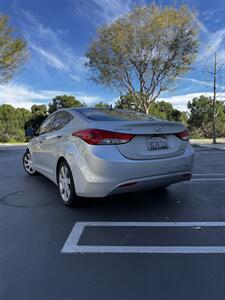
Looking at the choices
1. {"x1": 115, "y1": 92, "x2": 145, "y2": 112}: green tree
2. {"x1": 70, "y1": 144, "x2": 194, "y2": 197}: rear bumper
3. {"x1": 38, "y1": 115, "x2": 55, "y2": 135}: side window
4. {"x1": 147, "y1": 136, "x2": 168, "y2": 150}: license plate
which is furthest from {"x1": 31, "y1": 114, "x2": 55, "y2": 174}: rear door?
{"x1": 115, "y1": 92, "x2": 145, "y2": 112}: green tree

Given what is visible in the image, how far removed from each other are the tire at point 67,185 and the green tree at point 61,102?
4204 cm

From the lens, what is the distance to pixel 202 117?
3594 centimetres

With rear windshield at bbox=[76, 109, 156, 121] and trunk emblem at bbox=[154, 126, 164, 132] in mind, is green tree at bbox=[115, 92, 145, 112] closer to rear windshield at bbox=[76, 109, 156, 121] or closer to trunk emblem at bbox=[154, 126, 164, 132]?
rear windshield at bbox=[76, 109, 156, 121]

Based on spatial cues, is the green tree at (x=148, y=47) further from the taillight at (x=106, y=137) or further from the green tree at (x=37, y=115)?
the taillight at (x=106, y=137)

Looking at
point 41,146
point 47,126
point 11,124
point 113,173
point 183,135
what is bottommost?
point 11,124

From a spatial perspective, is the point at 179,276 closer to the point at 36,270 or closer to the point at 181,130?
the point at 36,270

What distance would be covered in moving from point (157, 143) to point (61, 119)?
1.88 meters

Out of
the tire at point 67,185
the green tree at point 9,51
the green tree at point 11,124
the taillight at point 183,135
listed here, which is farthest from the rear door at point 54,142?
the green tree at point 11,124

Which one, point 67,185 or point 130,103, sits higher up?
point 130,103

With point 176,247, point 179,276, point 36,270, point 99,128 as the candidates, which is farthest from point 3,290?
point 99,128

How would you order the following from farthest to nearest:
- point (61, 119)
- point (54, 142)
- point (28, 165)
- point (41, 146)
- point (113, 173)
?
1. point (28, 165)
2. point (41, 146)
3. point (61, 119)
4. point (54, 142)
5. point (113, 173)

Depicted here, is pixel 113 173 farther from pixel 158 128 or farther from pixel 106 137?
pixel 158 128

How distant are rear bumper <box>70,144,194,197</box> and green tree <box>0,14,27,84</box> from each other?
1971cm

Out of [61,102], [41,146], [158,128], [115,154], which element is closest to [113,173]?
[115,154]
